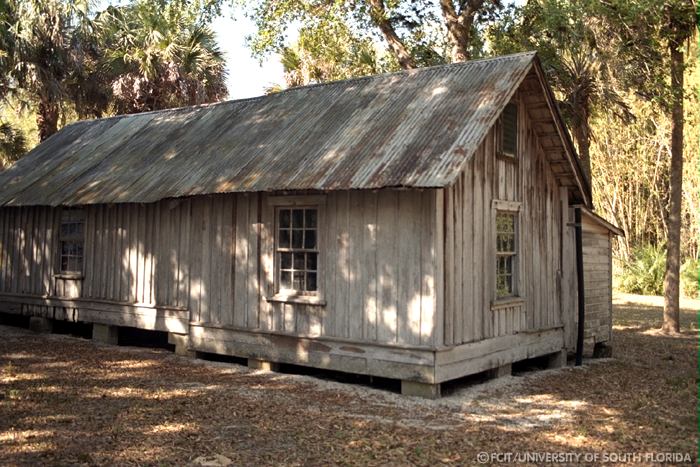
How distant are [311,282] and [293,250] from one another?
631 millimetres

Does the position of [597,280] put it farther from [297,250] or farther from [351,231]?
[297,250]

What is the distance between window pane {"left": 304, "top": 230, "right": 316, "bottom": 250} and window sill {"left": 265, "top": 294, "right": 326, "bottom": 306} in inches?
33.6

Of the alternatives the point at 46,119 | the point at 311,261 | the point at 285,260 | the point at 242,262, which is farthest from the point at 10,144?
the point at 311,261

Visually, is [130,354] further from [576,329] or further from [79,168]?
[576,329]

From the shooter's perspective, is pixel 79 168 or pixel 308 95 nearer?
pixel 308 95

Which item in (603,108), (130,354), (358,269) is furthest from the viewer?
(603,108)

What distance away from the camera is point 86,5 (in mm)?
21594

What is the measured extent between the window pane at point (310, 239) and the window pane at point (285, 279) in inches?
24.4

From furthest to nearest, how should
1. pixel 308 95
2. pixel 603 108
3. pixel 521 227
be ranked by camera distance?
pixel 603 108 → pixel 308 95 → pixel 521 227

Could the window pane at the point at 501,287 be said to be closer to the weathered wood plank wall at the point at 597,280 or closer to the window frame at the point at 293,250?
the window frame at the point at 293,250

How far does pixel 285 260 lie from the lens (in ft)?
39.4

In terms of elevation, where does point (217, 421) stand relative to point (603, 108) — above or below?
below

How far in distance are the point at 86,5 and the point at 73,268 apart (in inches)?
392

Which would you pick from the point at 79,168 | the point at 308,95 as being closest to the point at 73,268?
the point at 79,168
